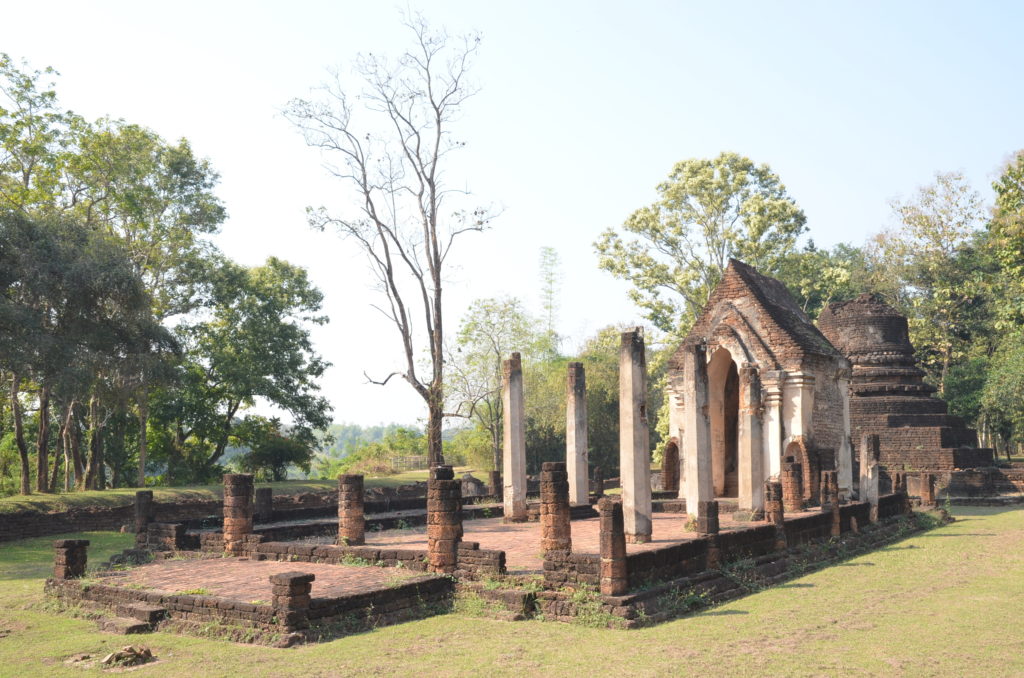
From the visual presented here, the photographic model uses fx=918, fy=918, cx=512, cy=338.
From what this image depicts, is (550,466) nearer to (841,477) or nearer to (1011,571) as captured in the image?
(1011,571)

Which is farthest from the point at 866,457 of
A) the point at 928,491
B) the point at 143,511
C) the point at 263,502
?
the point at 143,511

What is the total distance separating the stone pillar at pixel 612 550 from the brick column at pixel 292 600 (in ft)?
9.65

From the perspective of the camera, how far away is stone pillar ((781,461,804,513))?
16.1m

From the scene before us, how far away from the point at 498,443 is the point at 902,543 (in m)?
22.0

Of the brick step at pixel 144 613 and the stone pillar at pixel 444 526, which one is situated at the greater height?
the stone pillar at pixel 444 526

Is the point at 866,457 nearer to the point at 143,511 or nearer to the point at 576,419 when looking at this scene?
the point at 576,419

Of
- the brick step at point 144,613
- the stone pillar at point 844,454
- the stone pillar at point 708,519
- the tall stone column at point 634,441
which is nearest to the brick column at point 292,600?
the brick step at point 144,613

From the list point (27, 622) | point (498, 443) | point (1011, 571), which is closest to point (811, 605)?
point (1011, 571)

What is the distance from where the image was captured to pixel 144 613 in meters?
9.66

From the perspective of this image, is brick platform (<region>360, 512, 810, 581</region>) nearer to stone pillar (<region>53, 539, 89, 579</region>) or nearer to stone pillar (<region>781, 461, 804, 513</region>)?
stone pillar (<region>781, 461, 804, 513</region>)

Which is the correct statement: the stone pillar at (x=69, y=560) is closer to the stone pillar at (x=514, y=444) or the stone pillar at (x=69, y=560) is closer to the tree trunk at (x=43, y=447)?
the stone pillar at (x=514, y=444)

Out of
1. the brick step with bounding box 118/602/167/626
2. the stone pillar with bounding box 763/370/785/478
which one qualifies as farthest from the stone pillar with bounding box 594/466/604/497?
the brick step with bounding box 118/602/167/626

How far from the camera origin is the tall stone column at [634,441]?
11617 mm

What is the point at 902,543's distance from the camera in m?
16.1
